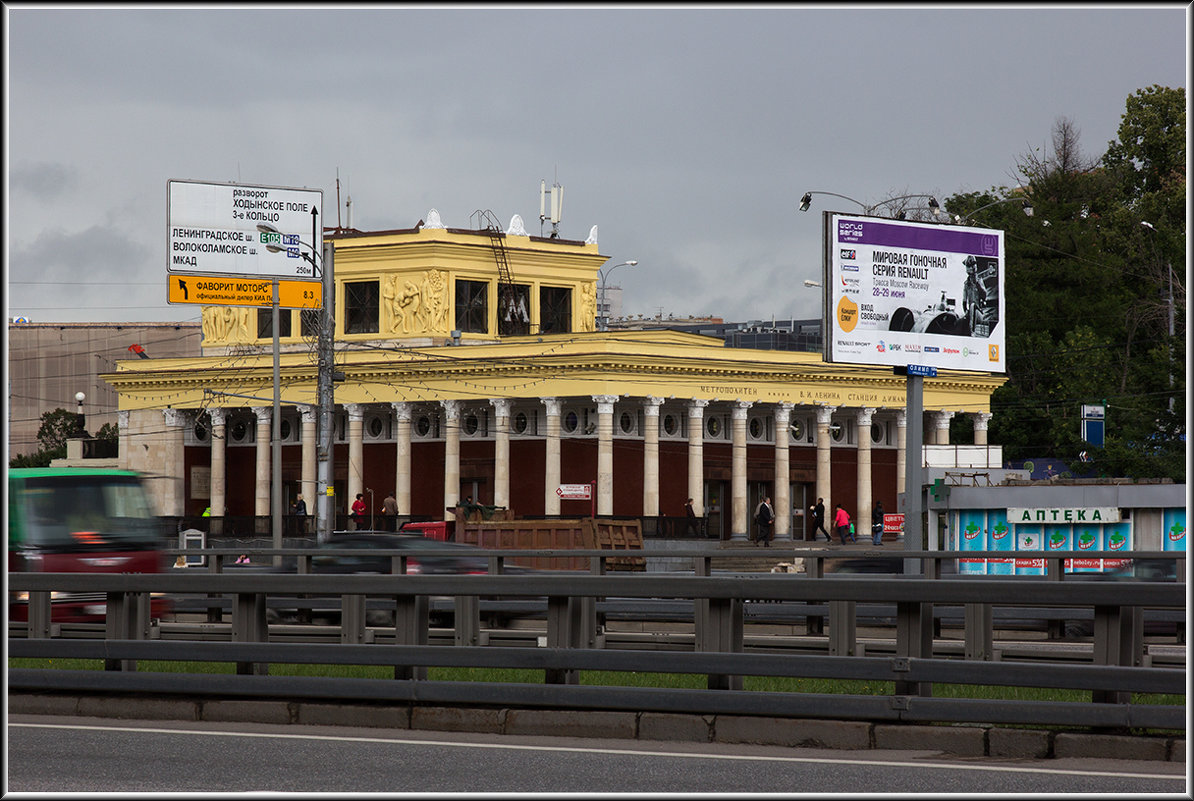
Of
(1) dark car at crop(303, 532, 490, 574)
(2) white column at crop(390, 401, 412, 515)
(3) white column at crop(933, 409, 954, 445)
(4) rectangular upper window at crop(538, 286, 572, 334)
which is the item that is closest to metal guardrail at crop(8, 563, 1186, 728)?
(1) dark car at crop(303, 532, 490, 574)

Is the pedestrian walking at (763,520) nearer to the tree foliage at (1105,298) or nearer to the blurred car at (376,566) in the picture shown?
the tree foliage at (1105,298)

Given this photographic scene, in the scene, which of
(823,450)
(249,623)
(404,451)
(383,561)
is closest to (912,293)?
(383,561)

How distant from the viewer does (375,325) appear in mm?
77000

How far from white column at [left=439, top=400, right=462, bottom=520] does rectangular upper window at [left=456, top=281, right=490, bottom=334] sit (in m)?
5.22

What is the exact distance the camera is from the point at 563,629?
44.2ft

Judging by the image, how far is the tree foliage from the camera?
62.6 metres

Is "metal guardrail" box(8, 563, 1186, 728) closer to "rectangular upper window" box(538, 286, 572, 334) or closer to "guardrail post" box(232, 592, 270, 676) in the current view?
"guardrail post" box(232, 592, 270, 676)

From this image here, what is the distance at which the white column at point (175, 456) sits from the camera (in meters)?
79.2

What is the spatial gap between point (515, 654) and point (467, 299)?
63.4m

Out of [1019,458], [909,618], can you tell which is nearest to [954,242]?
[909,618]

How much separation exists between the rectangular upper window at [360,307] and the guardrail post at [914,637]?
215 ft

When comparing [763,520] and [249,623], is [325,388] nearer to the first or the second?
[763,520]

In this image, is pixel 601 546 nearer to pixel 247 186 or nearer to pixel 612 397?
pixel 247 186

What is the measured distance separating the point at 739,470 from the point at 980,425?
14539 millimetres
